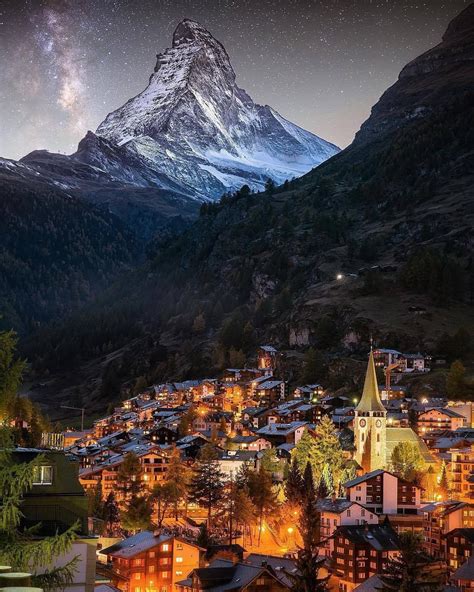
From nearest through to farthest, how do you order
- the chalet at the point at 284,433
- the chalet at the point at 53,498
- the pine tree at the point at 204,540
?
1. the chalet at the point at 53,498
2. the pine tree at the point at 204,540
3. the chalet at the point at 284,433

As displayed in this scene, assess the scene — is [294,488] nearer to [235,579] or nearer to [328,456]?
[328,456]

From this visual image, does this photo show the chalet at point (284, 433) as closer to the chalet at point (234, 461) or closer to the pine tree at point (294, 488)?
the chalet at point (234, 461)

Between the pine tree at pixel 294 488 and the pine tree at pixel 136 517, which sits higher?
the pine tree at pixel 294 488

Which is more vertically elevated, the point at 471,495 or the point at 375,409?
the point at 375,409

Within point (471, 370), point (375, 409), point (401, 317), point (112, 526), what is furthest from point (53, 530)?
point (401, 317)

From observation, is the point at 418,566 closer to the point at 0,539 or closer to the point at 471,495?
the point at 0,539

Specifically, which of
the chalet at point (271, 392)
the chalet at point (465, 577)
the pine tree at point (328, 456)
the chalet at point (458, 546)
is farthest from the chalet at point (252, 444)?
the chalet at point (465, 577)

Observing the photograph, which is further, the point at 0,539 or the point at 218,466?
the point at 218,466

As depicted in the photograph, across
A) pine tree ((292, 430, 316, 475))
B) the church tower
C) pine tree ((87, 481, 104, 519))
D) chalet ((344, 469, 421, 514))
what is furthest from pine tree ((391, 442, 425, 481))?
pine tree ((87, 481, 104, 519))
